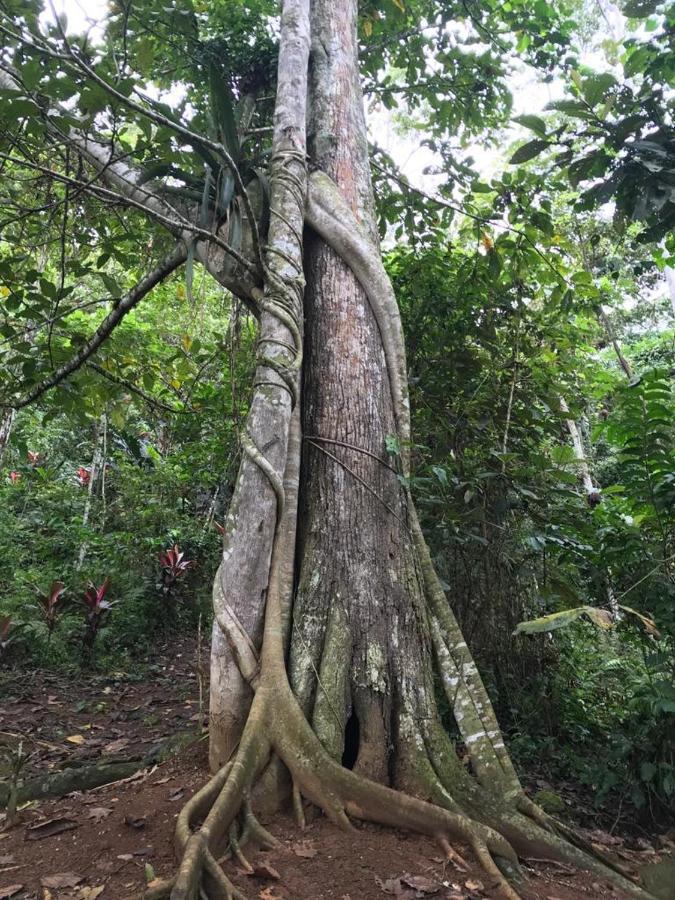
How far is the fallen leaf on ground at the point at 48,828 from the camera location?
2.17 meters

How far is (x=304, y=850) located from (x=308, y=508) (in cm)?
141

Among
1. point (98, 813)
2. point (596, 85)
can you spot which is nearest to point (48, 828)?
point (98, 813)

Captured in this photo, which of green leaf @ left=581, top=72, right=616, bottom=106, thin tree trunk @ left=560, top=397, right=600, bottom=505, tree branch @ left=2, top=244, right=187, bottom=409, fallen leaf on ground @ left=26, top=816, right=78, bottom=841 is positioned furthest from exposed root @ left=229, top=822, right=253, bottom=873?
green leaf @ left=581, top=72, right=616, bottom=106

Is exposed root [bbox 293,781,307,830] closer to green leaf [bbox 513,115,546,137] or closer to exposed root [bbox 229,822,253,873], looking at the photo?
exposed root [bbox 229,822,253,873]

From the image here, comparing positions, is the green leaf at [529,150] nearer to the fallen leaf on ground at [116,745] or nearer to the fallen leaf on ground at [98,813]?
the fallen leaf on ground at [98,813]

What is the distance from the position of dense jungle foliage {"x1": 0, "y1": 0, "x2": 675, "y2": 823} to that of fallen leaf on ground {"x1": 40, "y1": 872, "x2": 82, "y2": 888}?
1.75 metres

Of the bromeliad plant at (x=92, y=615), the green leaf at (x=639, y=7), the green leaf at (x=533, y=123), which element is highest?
the green leaf at (x=639, y=7)

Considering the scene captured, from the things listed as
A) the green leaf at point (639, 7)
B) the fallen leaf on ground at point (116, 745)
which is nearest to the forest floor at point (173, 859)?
the fallen leaf on ground at point (116, 745)

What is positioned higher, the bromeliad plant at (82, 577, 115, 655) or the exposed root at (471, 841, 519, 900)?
the bromeliad plant at (82, 577, 115, 655)

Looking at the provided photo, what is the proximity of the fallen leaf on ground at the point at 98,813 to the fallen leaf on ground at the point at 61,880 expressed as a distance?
1.03 ft

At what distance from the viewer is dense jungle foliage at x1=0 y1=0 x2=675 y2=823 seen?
2850 mm

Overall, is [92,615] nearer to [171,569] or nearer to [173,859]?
[171,569]

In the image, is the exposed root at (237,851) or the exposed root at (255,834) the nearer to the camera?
the exposed root at (237,851)

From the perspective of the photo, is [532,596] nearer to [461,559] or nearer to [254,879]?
[461,559]
